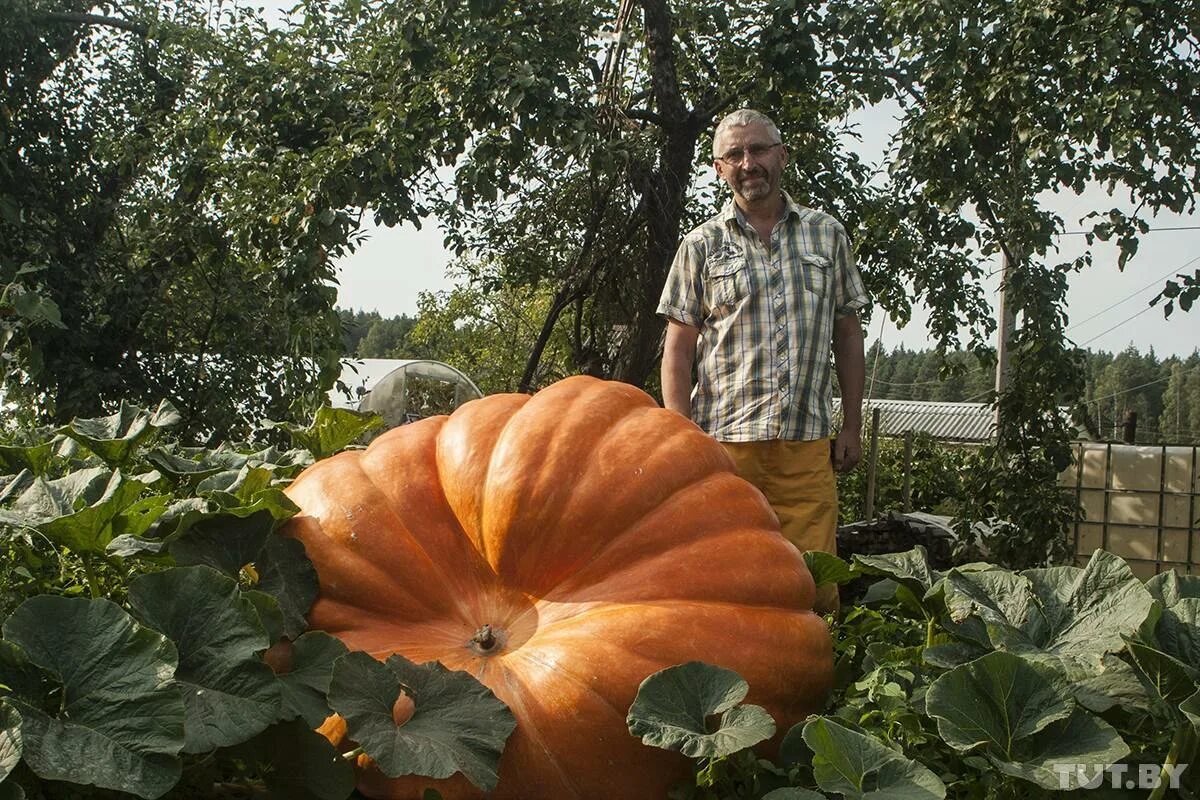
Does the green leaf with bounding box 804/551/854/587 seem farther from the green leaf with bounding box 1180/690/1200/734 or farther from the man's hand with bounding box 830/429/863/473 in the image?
the man's hand with bounding box 830/429/863/473

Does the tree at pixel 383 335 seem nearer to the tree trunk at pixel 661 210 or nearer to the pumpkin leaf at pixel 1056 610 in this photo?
the tree trunk at pixel 661 210

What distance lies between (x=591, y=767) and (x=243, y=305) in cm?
Answer: 694

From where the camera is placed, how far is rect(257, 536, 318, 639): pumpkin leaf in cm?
141

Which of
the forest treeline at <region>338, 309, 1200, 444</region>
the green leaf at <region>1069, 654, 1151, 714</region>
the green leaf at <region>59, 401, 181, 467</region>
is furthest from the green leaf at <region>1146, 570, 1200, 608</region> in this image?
the forest treeline at <region>338, 309, 1200, 444</region>

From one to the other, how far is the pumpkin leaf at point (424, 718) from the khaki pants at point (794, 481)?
1714mm

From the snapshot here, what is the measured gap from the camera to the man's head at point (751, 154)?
2893 millimetres

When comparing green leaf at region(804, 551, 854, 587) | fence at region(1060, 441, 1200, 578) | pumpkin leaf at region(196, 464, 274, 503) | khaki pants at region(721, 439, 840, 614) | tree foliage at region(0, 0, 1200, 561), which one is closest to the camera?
pumpkin leaf at region(196, 464, 274, 503)

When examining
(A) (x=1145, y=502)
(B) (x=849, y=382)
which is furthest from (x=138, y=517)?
(A) (x=1145, y=502)

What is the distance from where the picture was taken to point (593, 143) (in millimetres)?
5109

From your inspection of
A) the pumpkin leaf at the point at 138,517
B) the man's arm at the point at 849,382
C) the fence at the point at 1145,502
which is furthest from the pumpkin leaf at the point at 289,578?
the fence at the point at 1145,502

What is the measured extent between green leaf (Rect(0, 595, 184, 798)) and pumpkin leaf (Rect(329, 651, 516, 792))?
0.19 meters

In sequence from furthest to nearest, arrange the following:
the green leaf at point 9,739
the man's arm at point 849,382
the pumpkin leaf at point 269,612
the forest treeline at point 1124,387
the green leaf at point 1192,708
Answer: the forest treeline at point 1124,387
the man's arm at point 849,382
the pumpkin leaf at point 269,612
the green leaf at point 1192,708
the green leaf at point 9,739

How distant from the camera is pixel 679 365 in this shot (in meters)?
2.92

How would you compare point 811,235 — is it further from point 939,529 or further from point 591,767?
point 939,529
